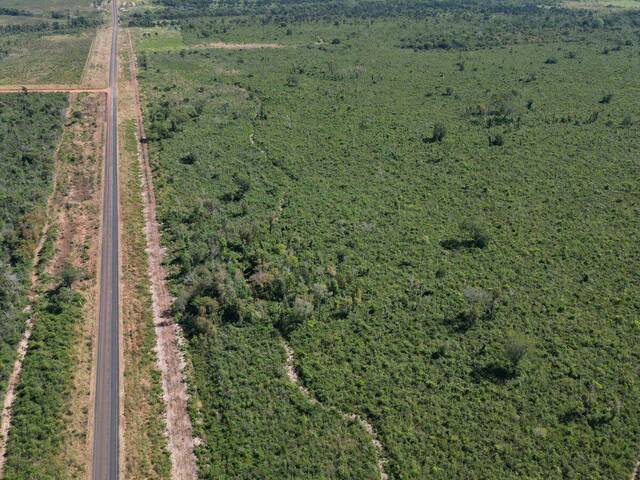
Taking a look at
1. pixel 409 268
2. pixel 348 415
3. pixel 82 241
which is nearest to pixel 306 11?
pixel 82 241

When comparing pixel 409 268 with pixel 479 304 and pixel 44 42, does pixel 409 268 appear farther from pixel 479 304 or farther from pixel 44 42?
pixel 44 42

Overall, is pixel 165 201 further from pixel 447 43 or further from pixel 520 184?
pixel 447 43

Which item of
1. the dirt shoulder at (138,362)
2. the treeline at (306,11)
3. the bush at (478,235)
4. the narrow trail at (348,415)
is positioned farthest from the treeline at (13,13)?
the narrow trail at (348,415)

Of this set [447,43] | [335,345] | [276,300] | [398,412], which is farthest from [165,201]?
[447,43]

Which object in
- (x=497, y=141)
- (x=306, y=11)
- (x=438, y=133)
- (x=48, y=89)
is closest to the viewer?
(x=497, y=141)

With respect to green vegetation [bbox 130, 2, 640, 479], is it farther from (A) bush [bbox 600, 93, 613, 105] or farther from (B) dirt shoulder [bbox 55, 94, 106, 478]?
(B) dirt shoulder [bbox 55, 94, 106, 478]

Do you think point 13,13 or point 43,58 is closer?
point 43,58
